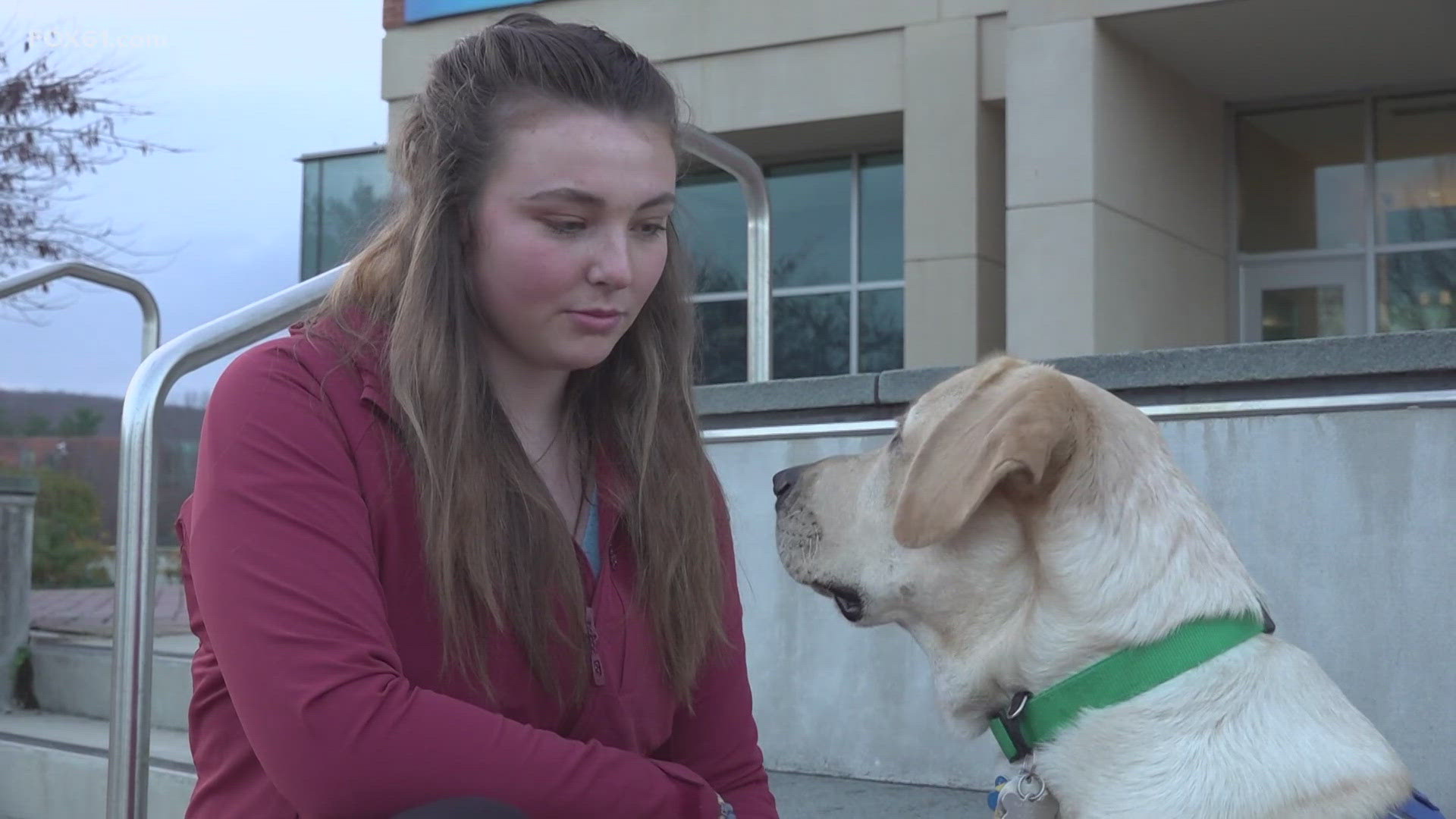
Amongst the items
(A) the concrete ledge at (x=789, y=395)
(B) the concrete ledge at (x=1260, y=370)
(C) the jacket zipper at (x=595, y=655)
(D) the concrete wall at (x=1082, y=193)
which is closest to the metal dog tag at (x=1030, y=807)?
(C) the jacket zipper at (x=595, y=655)

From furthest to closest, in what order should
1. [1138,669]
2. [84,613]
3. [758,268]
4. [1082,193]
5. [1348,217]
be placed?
[1348,217]
[1082,193]
[84,613]
[758,268]
[1138,669]

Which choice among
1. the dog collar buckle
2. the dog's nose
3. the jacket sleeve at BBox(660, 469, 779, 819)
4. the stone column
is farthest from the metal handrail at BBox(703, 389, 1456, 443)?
the stone column

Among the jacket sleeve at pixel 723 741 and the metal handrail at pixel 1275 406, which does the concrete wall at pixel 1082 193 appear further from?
the jacket sleeve at pixel 723 741

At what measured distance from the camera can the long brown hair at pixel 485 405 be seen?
1979mm

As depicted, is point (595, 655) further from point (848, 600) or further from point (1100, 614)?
point (1100, 614)

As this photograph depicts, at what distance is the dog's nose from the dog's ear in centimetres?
53

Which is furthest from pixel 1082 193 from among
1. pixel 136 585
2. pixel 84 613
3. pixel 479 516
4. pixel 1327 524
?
pixel 479 516

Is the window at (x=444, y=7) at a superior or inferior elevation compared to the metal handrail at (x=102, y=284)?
superior

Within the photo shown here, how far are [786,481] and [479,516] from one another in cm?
88

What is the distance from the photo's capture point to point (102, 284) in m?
5.16

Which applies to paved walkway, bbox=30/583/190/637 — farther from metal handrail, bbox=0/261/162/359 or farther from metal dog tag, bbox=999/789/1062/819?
metal dog tag, bbox=999/789/1062/819

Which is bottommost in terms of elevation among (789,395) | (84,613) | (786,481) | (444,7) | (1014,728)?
(84,613)

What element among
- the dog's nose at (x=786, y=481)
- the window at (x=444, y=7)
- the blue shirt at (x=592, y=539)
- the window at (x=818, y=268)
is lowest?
the blue shirt at (x=592, y=539)

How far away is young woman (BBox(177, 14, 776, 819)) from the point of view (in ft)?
5.89
